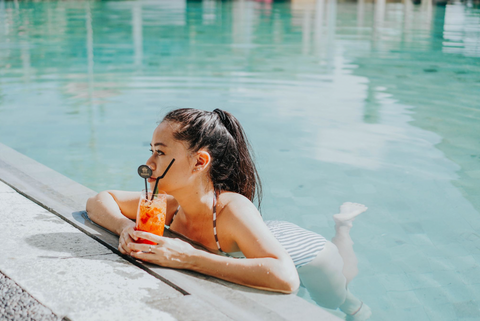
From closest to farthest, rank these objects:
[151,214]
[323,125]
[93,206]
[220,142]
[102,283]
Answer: [102,283] → [151,214] → [220,142] → [93,206] → [323,125]

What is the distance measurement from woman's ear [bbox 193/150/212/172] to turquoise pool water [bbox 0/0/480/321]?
913mm

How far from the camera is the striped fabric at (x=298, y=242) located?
9.68ft

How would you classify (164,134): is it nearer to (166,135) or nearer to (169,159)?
(166,135)

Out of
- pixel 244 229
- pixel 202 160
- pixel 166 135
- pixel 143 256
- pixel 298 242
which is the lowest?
pixel 298 242

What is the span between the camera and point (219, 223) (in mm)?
2674

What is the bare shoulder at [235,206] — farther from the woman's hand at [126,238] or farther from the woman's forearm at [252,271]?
the woman's hand at [126,238]

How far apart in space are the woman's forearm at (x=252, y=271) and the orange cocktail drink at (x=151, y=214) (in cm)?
22

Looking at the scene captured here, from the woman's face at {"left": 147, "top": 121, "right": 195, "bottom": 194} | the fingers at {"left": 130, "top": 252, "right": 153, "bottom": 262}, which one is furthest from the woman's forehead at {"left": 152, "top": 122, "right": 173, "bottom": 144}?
the fingers at {"left": 130, "top": 252, "right": 153, "bottom": 262}

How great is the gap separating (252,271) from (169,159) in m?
0.67

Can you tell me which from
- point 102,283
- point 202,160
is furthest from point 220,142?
point 102,283

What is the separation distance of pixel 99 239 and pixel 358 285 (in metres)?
1.70

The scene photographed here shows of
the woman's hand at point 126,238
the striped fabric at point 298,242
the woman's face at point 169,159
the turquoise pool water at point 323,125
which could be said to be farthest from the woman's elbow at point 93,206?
the turquoise pool water at point 323,125

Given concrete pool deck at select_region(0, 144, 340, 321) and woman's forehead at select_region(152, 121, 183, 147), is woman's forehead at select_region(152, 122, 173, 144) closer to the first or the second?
woman's forehead at select_region(152, 121, 183, 147)

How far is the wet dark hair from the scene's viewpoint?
261 cm
